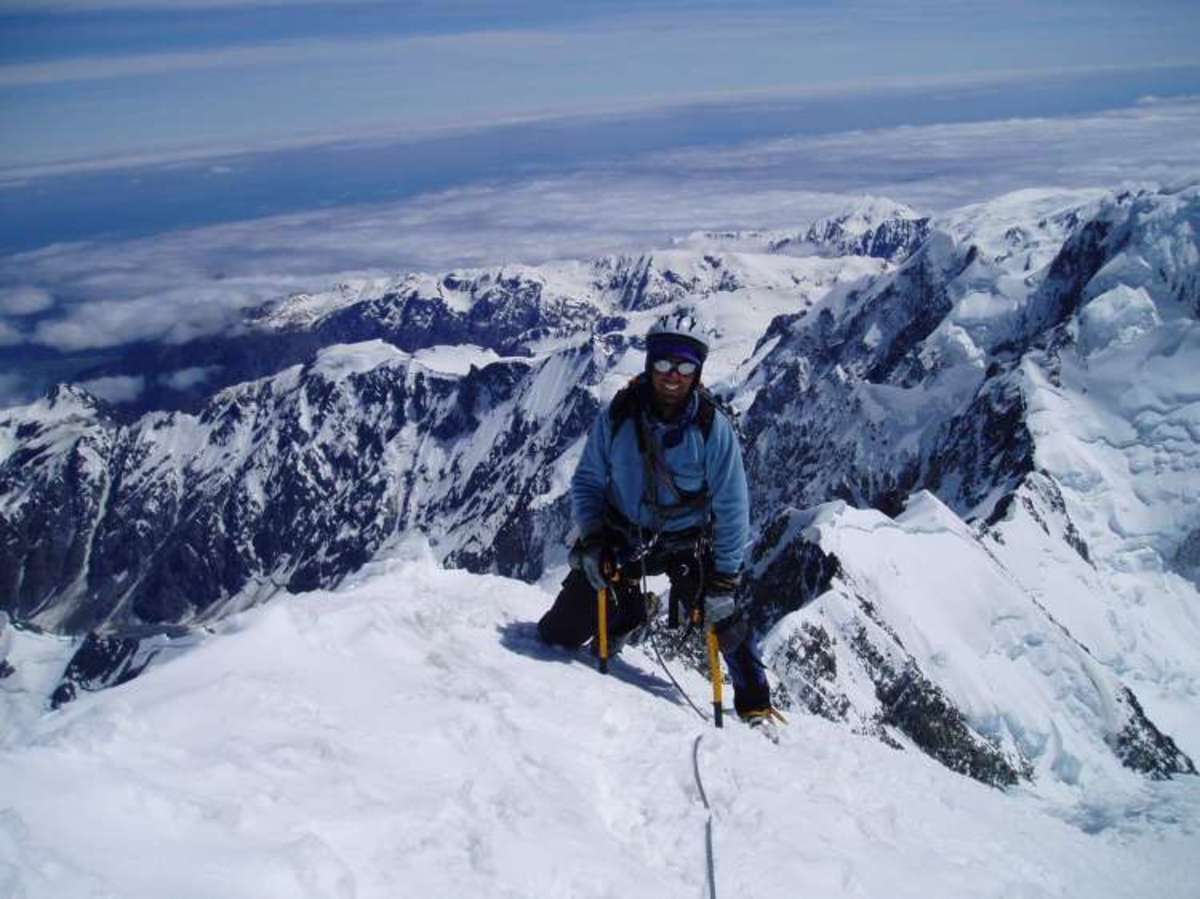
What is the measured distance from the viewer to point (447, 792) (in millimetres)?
7832

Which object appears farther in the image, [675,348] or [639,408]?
[639,408]

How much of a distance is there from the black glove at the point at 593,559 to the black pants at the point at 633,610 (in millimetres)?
315

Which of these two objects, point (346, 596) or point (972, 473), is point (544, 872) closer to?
point (346, 596)

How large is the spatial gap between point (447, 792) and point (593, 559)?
177 inches

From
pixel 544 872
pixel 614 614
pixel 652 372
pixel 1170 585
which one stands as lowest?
pixel 1170 585

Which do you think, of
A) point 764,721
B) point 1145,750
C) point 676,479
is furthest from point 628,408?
point 1145,750

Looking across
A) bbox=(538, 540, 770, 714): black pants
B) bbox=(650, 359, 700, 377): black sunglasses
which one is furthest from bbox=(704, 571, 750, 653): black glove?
bbox=(650, 359, 700, 377): black sunglasses

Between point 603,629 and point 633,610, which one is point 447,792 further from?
point 633,610

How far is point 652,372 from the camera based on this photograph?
34.4ft

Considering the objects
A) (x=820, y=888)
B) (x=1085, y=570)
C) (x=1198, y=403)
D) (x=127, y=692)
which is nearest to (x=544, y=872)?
(x=820, y=888)

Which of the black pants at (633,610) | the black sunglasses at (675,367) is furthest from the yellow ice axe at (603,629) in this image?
the black sunglasses at (675,367)

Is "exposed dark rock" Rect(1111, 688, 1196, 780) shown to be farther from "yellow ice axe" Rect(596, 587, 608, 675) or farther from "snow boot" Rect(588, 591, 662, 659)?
"yellow ice axe" Rect(596, 587, 608, 675)

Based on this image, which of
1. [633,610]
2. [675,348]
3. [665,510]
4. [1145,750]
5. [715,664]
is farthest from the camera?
[1145,750]

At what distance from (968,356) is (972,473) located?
5259 cm
